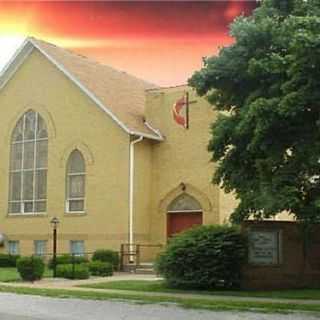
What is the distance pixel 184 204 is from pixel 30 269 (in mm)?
10022

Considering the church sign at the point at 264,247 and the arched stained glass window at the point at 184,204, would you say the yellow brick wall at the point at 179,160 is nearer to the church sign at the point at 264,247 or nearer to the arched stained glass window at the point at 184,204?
the arched stained glass window at the point at 184,204

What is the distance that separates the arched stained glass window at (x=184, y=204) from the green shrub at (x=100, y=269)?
5.97m

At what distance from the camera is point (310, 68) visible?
624 inches

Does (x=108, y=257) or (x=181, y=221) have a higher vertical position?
(x=181, y=221)

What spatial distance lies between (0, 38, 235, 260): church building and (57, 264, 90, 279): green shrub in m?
6.20

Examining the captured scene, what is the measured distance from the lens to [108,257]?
2997 cm

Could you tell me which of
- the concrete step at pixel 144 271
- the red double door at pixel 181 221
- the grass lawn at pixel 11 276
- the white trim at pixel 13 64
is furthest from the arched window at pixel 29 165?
the concrete step at pixel 144 271

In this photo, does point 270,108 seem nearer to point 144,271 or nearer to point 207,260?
point 207,260

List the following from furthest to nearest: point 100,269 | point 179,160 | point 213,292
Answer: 1. point 179,160
2. point 100,269
3. point 213,292

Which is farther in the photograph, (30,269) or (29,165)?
(29,165)

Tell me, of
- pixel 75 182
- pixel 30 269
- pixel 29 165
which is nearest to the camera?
pixel 30 269

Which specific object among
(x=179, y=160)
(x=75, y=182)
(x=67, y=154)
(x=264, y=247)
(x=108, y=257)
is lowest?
(x=108, y=257)

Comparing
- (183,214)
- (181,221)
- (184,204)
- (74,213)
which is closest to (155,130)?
(184,204)

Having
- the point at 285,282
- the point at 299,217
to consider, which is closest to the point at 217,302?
the point at 299,217
